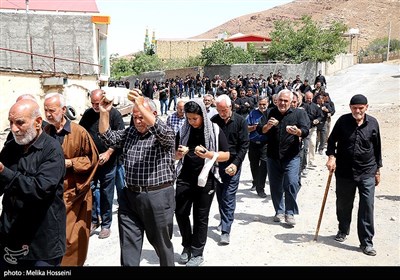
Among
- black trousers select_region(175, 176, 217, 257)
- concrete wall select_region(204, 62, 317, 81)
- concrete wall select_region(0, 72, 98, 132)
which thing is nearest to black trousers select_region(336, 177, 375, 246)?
black trousers select_region(175, 176, 217, 257)

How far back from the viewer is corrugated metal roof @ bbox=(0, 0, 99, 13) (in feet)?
79.4

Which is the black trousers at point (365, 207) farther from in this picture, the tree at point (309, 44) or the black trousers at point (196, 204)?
the tree at point (309, 44)

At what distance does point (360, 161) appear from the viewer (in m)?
5.48

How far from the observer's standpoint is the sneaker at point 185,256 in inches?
203

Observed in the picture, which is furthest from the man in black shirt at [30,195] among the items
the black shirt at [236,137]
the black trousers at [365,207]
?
the black trousers at [365,207]

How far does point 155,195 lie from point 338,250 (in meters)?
2.79

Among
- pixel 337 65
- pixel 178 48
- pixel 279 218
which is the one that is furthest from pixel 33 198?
pixel 178 48

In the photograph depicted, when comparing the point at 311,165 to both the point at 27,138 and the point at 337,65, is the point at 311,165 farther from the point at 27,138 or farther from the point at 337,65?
the point at 337,65

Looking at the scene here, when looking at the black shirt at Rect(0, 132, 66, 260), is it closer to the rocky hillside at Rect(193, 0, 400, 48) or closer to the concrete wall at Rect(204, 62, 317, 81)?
the concrete wall at Rect(204, 62, 317, 81)

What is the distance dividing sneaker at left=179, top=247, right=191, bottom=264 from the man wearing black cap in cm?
207

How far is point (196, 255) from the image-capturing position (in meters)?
5.07

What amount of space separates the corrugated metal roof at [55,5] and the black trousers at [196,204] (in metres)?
20.9
